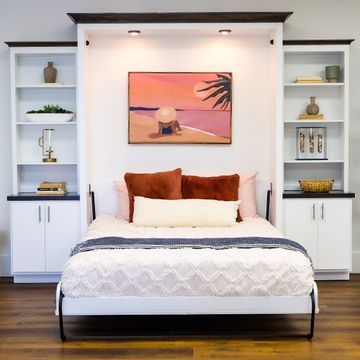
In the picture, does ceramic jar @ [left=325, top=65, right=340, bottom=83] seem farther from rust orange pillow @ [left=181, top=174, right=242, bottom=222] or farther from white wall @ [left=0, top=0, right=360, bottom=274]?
rust orange pillow @ [left=181, top=174, right=242, bottom=222]

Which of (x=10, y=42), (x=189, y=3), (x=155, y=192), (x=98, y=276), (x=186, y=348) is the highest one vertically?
(x=189, y=3)

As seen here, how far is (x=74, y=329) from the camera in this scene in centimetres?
430

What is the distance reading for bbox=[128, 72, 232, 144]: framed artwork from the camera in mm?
5871

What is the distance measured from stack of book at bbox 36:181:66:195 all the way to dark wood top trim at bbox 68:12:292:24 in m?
1.42

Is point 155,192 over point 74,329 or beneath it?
over

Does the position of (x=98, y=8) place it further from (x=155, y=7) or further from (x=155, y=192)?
(x=155, y=192)

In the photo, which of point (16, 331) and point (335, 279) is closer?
point (16, 331)

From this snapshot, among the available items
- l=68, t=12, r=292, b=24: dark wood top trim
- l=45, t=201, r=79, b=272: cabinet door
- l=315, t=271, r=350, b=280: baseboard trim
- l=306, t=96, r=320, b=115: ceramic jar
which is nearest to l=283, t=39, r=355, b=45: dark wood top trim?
l=68, t=12, r=292, b=24: dark wood top trim

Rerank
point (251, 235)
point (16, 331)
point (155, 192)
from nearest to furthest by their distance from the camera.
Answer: point (16, 331) < point (251, 235) < point (155, 192)

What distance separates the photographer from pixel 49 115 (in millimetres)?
5691

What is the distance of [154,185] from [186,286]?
1683mm

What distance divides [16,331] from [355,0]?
4071 millimetres

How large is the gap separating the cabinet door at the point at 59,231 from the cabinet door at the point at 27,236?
0.05m

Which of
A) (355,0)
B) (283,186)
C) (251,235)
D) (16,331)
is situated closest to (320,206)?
(283,186)
